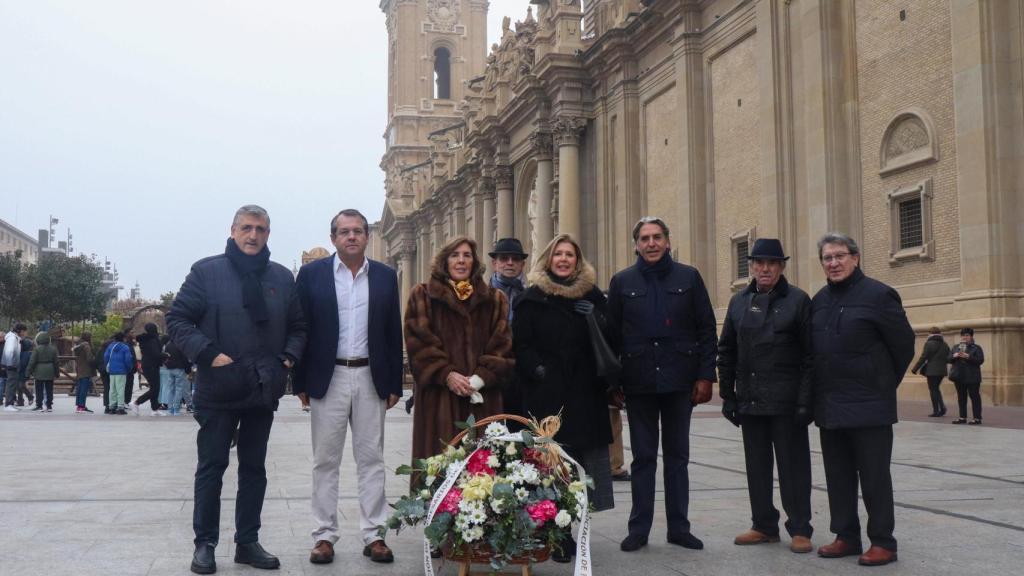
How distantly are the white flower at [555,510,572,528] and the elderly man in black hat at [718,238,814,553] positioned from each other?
1.75 metres

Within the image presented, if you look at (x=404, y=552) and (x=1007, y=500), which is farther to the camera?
(x=1007, y=500)

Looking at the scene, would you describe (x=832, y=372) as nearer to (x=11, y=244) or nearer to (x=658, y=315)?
(x=658, y=315)

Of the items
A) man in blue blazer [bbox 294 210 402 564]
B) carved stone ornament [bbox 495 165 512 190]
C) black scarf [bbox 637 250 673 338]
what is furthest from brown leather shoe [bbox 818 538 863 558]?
carved stone ornament [bbox 495 165 512 190]

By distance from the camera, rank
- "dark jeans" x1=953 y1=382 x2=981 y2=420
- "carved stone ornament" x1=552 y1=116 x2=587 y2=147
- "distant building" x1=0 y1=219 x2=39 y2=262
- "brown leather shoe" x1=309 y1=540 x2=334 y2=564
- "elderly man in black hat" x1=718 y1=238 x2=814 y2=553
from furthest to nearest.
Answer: "distant building" x1=0 y1=219 x2=39 y2=262
"carved stone ornament" x1=552 y1=116 x2=587 y2=147
"dark jeans" x1=953 y1=382 x2=981 y2=420
"elderly man in black hat" x1=718 y1=238 x2=814 y2=553
"brown leather shoe" x1=309 y1=540 x2=334 y2=564

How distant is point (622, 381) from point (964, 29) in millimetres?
14392

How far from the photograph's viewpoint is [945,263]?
1916 centimetres

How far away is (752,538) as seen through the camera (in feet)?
21.9

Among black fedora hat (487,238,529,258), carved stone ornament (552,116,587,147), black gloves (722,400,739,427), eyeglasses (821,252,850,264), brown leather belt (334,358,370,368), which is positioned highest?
carved stone ornament (552,116,587,147)

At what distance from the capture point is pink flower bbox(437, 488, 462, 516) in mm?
5391

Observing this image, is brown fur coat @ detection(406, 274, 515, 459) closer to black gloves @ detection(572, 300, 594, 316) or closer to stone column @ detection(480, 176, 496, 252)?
black gloves @ detection(572, 300, 594, 316)

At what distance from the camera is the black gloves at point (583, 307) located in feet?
21.5

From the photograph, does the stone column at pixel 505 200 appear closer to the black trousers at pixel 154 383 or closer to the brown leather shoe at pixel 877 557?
the black trousers at pixel 154 383

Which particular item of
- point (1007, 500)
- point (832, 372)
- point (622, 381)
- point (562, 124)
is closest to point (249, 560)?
point (622, 381)

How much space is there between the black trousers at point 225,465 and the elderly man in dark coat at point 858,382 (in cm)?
336
